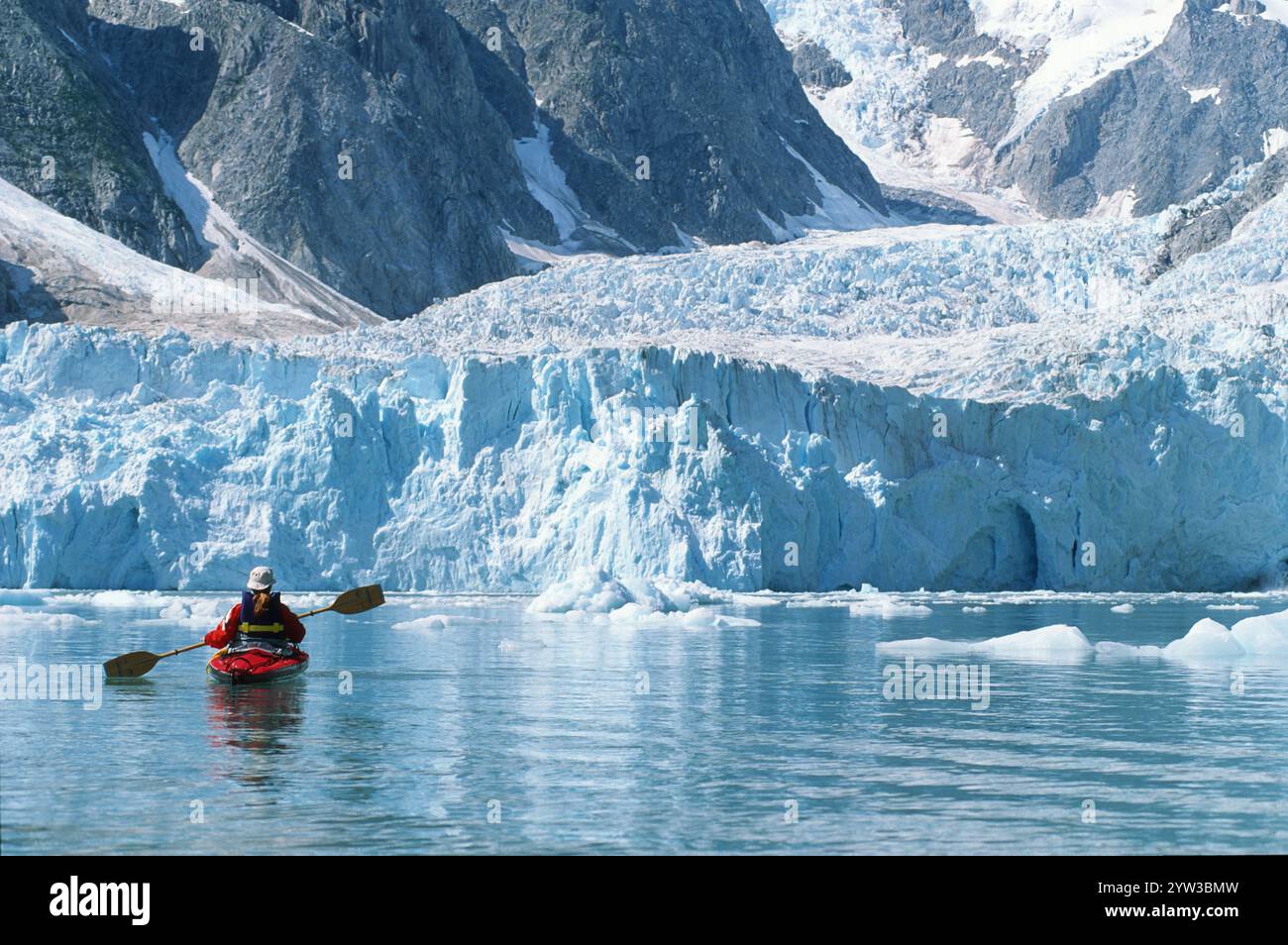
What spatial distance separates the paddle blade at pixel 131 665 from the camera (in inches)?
551

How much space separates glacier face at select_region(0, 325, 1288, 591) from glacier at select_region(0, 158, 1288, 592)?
5 centimetres

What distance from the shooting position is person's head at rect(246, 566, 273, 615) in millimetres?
13523

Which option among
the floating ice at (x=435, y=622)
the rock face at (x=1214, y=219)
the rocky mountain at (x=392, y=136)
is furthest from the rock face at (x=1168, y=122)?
the floating ice at (x=435, y=622)

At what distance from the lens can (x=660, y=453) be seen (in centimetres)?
2717

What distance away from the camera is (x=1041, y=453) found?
31.0 meters

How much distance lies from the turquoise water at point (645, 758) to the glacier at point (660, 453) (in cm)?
1004

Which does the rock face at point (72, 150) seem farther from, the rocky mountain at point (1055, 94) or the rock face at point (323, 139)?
the rocky mountain at point (1055, 94)

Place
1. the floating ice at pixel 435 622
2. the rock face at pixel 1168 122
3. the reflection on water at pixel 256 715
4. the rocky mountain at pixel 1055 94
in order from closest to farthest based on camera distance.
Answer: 1. the reflection on water at pixel 256 715
2. the floating ice at pixel 435 622
3. the rock face at pixel 1168 122
4. the rocky mountain at pixel 1055 94

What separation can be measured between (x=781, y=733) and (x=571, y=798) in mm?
2780

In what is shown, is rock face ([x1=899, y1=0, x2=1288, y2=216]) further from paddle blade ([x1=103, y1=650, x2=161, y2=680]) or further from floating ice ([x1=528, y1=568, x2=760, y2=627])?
paddle blade ([x1=103, y1=650, x2=161, y2=680])

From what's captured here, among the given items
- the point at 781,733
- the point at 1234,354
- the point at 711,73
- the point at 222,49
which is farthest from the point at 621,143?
the point at 781,733

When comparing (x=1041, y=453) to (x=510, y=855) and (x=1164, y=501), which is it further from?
(x=510, y=855)

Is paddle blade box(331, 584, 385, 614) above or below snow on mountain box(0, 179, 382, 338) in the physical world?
below

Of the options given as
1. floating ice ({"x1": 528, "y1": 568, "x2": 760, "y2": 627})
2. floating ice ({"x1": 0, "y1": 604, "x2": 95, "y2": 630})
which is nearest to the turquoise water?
floating ice ({"x1": 0, "y1": 604, "x2": 95, "y2": 630})
